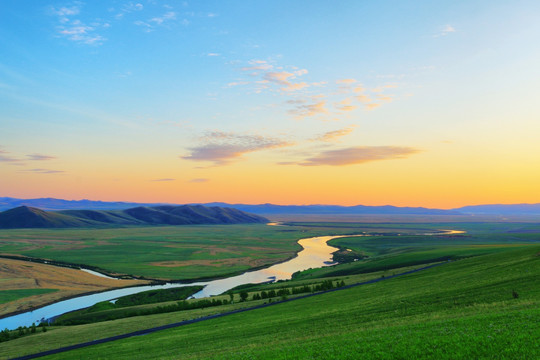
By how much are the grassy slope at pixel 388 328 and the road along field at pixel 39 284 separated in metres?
39.4

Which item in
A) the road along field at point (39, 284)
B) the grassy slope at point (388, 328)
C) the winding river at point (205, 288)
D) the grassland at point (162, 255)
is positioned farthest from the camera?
the grassland at point (162, 255)

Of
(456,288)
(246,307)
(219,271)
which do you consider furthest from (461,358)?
(219,271)

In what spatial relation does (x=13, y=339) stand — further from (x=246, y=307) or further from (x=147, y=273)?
(x=147, y=273)

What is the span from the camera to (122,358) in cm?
3016

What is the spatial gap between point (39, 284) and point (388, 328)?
101 meters

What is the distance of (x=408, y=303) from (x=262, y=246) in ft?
508

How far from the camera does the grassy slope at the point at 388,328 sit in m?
17.5

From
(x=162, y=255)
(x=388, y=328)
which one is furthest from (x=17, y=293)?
(x=388, y=328)

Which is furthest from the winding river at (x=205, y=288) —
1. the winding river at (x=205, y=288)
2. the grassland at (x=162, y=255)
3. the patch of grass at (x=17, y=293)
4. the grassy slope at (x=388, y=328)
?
the grassy slope at (x=388, y=328)

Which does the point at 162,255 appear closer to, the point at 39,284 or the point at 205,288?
the point at 39,284

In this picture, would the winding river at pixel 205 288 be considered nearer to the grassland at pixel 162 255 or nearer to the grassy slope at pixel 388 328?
the grassland at pixel 162 255

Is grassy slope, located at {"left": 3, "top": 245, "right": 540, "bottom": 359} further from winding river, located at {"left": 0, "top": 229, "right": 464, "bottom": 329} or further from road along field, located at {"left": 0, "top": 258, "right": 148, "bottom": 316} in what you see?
road along field, located at {"left": 0, "top": 258, "right": 148, "bottom": 316}

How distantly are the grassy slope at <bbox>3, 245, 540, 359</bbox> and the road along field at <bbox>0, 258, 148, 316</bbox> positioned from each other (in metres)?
39.4

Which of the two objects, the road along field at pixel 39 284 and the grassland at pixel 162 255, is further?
the grassland at pixel 162 255
